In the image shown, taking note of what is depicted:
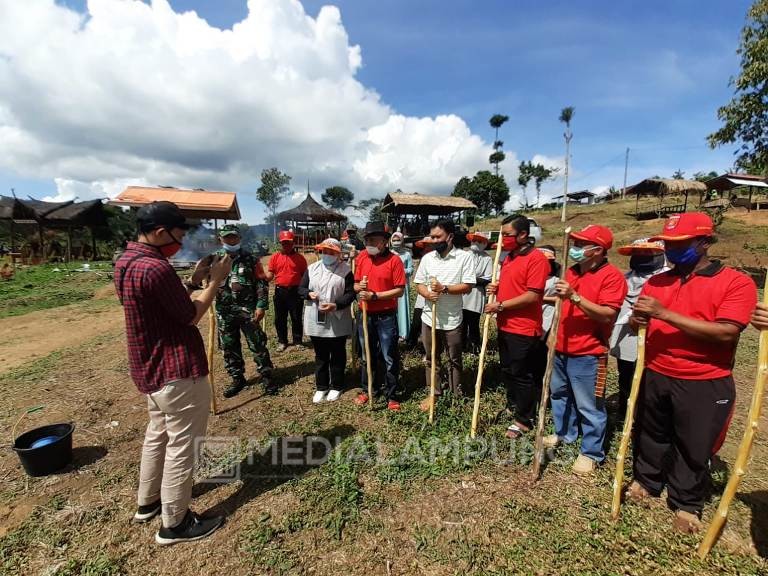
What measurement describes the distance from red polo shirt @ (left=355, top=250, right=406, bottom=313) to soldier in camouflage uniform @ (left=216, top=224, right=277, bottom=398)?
1.41 m

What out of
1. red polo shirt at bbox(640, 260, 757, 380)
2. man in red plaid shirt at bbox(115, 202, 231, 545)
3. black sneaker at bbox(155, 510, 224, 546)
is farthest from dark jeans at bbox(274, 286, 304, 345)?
red polo shirt at bbox(640, 260, 757, 380)

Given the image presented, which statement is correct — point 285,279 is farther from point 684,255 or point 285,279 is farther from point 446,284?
point 684,255

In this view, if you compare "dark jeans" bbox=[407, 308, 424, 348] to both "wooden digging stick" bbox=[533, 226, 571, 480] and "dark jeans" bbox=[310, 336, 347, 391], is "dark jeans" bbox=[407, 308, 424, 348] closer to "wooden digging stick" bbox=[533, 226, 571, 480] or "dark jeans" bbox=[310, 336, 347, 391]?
"dark jeans" bbox=[310, 336, 347, 391]

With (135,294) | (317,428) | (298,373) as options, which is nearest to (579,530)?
(317,428)

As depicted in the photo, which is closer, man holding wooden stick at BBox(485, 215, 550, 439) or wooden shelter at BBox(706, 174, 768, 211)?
man holding wooden stick at BBox(485, 215, 550, 439)

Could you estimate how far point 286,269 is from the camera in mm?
6246

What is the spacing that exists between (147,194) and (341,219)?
1102cm

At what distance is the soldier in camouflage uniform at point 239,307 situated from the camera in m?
4.39

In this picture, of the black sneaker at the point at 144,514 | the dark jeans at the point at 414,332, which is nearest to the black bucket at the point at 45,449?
the black sneaker at the point at 144,514

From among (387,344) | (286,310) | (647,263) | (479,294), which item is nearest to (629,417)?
(647,263)

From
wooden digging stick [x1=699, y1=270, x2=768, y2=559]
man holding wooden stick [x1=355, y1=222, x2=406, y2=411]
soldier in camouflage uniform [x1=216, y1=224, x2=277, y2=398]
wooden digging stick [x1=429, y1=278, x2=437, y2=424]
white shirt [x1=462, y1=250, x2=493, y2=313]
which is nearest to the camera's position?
wooden digging stick [x1=699, y1=270, x2=768, y2=559]

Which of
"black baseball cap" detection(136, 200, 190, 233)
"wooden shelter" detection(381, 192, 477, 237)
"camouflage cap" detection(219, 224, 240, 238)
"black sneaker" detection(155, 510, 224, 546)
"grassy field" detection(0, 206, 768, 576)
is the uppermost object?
"wooden shelter" detection(381, 192, 477, 237)

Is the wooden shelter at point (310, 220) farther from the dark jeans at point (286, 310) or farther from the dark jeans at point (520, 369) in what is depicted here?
the dark jeans at point (520, 369)

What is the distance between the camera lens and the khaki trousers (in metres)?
2.37
